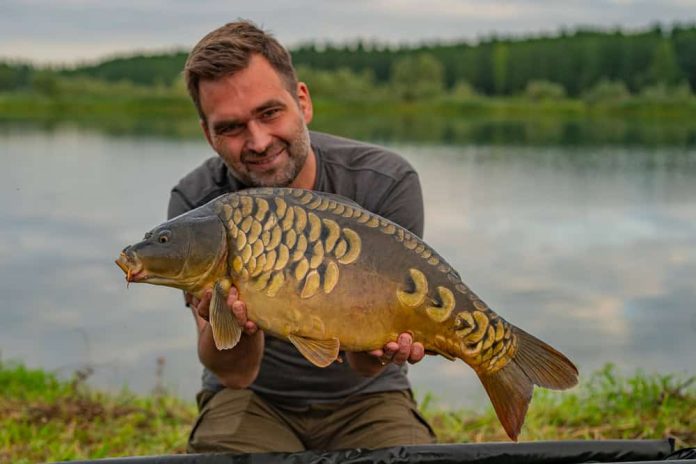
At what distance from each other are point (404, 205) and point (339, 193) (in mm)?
148

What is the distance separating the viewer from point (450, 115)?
103 ft

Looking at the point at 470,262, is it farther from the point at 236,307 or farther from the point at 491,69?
the point at 491,69

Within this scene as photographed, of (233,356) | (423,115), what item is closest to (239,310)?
(233,356)

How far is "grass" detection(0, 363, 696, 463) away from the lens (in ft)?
8.25

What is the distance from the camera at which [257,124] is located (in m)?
1.93

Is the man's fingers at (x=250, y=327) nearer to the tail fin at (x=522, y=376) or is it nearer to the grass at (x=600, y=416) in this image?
the tail fin at (x=522, y=376)

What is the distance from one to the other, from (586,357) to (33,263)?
150 inches

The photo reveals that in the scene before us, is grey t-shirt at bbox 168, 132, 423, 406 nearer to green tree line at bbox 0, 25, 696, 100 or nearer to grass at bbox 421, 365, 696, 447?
grass at bbox 421, 365, 696, 447

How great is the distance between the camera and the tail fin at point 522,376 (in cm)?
156

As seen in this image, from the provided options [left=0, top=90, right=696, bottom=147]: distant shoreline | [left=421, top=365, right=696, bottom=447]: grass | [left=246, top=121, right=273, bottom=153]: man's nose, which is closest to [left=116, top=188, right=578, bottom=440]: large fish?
[left=246, top=121, right=273, bottom=153]: man's nose

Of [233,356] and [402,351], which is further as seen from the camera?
[233,356]

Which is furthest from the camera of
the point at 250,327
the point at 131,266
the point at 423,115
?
the point at 423,115

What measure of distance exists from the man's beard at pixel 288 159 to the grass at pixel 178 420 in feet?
3.02

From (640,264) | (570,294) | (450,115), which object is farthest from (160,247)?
(450,115)
